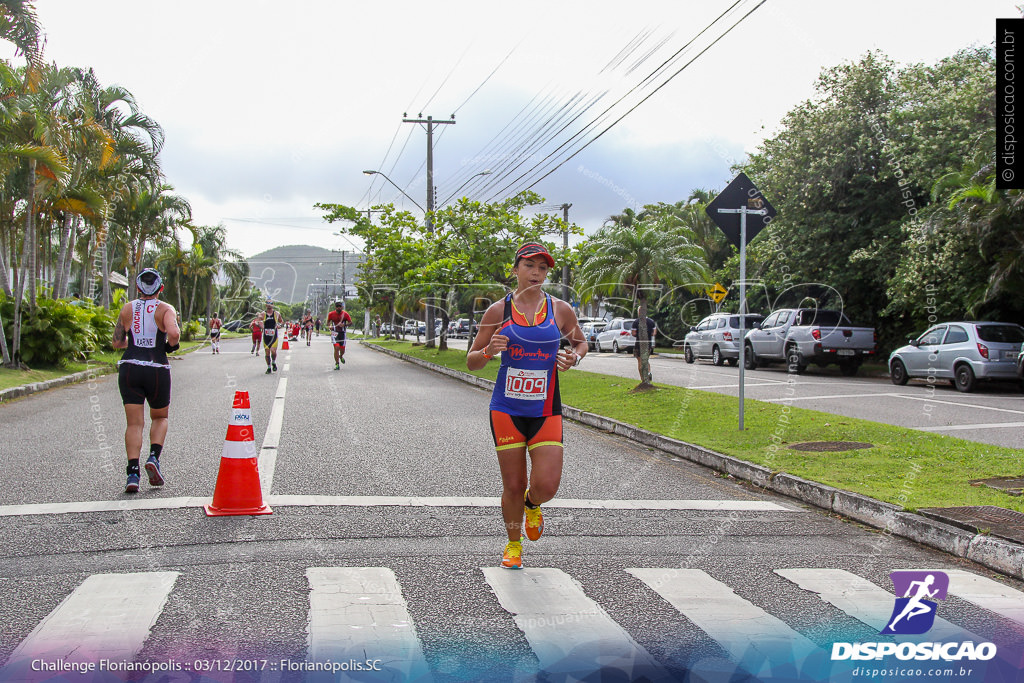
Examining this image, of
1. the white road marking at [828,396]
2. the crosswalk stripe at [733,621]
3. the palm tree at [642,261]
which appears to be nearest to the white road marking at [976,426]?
the white road marking at [828,396]

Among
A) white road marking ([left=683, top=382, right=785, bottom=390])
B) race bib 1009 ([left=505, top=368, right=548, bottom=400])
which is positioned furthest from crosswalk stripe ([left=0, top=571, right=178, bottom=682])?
white road marking ([left=683, top=382, right=785, bottom=390])

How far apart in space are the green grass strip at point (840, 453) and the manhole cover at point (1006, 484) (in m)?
0.11

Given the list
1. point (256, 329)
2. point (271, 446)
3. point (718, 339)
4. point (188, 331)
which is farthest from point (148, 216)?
point (271, 446)

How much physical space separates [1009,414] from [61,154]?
18.8 m

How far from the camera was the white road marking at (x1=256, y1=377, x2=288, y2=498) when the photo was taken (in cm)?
728

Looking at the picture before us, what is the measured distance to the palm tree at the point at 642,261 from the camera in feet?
49.2

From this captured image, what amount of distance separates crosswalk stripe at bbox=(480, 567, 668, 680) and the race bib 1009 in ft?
3.33

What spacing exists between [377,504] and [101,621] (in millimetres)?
2787

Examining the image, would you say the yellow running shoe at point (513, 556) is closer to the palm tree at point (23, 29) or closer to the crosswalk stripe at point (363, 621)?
the crosswalk stripe at point (363, 621)

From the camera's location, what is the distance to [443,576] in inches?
183

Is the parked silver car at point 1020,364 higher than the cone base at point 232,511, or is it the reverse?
the parked silver car at point 1020,364

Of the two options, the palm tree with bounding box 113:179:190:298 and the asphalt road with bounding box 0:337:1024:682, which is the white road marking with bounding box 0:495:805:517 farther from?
the palm tree with bounding box 113:179:190:298

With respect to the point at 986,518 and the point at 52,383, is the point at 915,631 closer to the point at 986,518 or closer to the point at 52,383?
the point at 986,518

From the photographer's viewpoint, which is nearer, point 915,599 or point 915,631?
point 915,631
